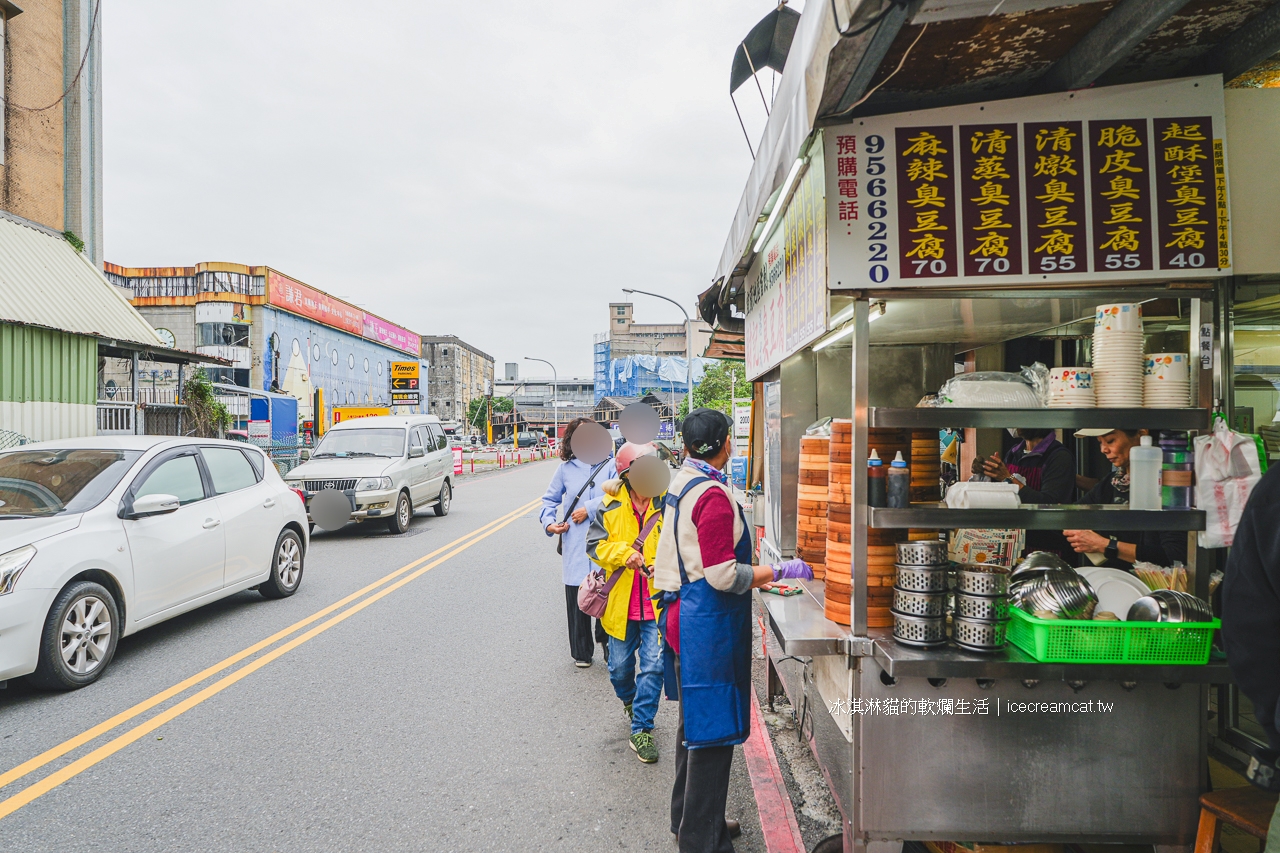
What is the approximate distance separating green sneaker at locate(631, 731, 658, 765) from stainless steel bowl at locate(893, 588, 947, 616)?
184cm

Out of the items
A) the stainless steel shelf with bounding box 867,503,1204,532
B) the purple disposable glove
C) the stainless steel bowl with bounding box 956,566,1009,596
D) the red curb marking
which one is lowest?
the red curb marking

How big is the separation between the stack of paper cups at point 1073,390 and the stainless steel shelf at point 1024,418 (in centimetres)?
Result: 9

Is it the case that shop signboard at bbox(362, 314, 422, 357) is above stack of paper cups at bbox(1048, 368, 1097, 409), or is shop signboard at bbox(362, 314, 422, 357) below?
above

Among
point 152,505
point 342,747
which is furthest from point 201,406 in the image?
point 342,747

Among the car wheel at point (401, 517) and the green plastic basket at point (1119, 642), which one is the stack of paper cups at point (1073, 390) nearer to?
the green plastic basket at point (1119, 642)

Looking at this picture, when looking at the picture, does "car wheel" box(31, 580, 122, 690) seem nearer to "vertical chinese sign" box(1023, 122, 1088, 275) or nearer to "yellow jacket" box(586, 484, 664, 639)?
"yellow jacket" box(586, 484, 664, 639)

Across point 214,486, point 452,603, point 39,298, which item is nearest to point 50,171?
point 39,298

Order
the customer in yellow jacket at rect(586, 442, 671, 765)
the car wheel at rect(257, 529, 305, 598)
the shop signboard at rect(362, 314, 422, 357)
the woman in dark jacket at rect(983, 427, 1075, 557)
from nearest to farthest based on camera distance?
1. the customer in yellow jacket at rect(586, 442, 671, 765)
2. the woman in dark jacket at rect(983, 427, 1075, 557)
3. the car wheel at rect(257, 529, 305, 598)
4. the shop signboard at rect(362, 314, 422, 357)

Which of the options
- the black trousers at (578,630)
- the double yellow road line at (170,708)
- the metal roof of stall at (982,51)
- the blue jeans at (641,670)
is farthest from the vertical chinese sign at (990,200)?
the double yellow road line at (170,708)

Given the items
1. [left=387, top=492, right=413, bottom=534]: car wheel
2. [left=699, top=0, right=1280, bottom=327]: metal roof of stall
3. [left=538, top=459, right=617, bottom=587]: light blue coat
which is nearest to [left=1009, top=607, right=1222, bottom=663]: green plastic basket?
[left=699, top=0, right=1280, bottom=327]: metal roof of stall

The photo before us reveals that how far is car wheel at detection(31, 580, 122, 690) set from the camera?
4.68 m

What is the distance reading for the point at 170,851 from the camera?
119 inches

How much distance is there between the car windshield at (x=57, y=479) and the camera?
17.1 ft

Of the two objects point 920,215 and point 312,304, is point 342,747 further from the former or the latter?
point 312,304
